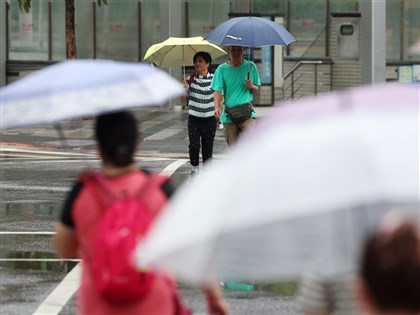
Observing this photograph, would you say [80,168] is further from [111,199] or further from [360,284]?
[360,284]

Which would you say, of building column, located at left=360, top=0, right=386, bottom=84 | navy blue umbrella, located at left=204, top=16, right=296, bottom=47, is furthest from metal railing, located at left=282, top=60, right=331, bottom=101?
navy blue umbrella, located at left=204, top=16, right=296, bottom=47

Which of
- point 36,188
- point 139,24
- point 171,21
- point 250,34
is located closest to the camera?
point 250,34

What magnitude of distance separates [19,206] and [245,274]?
11.7 m

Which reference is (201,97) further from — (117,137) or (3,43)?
(3,43)

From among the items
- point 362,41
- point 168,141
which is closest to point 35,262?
point 168,141

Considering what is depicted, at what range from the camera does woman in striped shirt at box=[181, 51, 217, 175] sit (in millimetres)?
16094

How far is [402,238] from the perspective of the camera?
10.2 ft

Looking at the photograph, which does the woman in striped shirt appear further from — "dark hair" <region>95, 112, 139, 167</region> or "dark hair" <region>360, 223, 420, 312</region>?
"dark hair" <region>360, 223, 420, 312</region>

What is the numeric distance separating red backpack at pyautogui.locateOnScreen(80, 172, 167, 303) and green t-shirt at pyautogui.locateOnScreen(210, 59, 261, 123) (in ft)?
34.7

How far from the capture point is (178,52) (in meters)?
17.9

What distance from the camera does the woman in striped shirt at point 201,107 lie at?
Result: 16094mm

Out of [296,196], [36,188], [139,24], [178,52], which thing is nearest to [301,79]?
[139,24]

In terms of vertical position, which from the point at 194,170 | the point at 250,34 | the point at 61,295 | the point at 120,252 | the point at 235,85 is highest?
the point at 250,34

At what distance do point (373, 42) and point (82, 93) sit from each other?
3053cm
